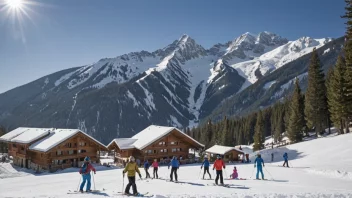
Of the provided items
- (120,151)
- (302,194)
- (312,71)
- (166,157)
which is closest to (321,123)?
(312,71)

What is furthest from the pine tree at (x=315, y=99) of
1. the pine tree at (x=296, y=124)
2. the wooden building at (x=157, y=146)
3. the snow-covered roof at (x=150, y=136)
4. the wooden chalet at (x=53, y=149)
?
the wooden chalet at (x=53, y=149)

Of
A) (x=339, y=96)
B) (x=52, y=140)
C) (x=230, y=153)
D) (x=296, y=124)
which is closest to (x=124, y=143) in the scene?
(x=52, y=140)

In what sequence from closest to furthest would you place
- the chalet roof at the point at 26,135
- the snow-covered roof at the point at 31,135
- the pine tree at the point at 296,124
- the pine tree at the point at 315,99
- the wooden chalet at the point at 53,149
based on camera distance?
1. the wooden chalet at the point at 53,149
2. the snow-covered roof at the point at 31,135
3. the chalet roof at the point at 26,135
4. the pine tree at the point at 315,99
5. the pine tree at the point at 296,124

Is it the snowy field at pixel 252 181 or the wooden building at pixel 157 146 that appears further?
the wooden building at pixel 157 146

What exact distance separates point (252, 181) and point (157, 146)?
121 feet

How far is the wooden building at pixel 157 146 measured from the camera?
58.8 metres

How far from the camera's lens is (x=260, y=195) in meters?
17.5

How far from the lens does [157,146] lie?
198 ft

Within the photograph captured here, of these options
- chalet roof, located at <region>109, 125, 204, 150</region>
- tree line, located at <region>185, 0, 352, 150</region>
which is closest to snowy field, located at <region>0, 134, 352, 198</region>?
tree line, located at <region>185, 0, 352, 150</region>

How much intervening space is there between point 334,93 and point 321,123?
1398cm

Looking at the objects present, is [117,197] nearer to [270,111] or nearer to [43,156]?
[43,156]

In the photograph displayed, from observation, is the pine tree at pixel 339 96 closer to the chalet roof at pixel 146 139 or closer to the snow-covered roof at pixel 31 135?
the chalet roof at pixel 146 139

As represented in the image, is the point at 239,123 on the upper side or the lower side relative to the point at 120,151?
upper

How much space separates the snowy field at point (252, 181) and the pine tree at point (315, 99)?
1522 cm
